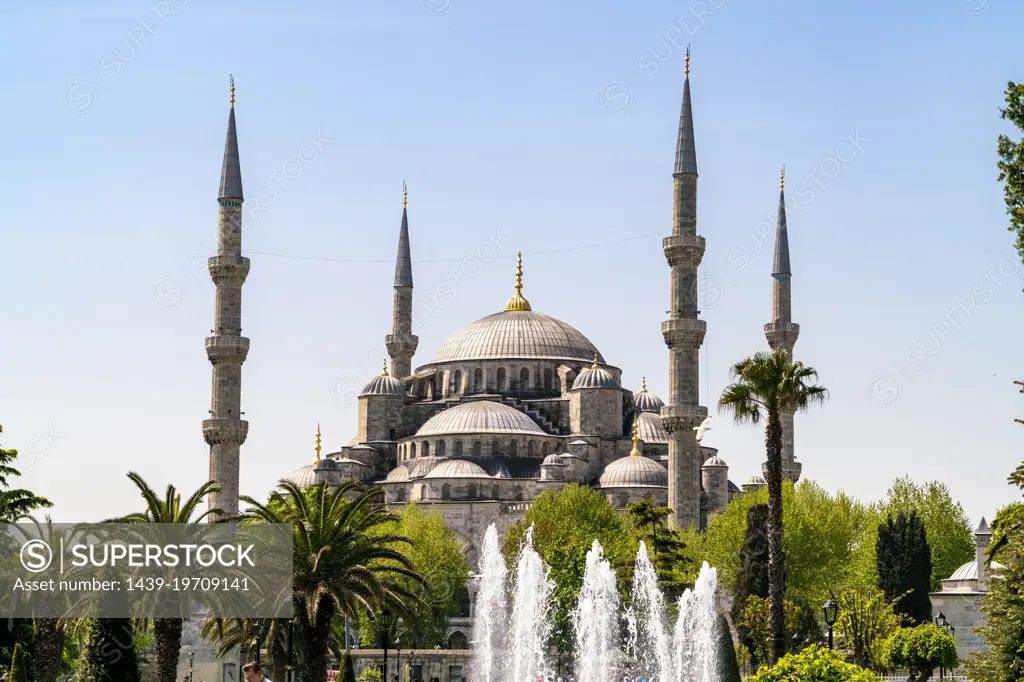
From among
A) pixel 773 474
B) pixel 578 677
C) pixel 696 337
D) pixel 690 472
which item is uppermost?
pixel 696 337

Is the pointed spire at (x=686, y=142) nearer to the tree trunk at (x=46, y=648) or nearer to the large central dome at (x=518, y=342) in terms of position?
the large central dome at (x=518, y=342)

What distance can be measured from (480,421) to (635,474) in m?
9.14

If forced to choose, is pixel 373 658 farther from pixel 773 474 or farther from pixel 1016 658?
pixel 1016 658

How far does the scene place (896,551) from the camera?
5394 centimetres

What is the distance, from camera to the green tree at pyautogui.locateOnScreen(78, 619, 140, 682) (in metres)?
26.1

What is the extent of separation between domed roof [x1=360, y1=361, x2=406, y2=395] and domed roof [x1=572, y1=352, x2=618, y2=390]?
9.12 metres

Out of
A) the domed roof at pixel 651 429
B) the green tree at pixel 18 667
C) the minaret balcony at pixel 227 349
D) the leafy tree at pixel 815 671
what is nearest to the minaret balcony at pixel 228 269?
the minaret balcony at pixel 227 349

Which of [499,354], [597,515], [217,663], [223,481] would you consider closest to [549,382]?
[499,354]

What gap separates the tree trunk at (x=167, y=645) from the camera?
29141mm

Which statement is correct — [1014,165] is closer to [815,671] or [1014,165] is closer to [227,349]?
[815,671]

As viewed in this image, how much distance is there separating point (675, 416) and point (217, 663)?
73.4 ft

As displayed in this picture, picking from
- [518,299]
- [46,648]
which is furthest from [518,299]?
[46,648]

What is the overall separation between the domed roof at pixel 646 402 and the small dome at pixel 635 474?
833 cm

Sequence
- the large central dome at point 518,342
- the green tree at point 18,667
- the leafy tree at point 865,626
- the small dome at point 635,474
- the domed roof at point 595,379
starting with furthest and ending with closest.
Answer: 1. the large central dome at point 518,342
2. the domed roof at point 595,379
3. the small dome at point 635,474
4. the leafy tree at point 865,626
5. the green tree at point 18,667
